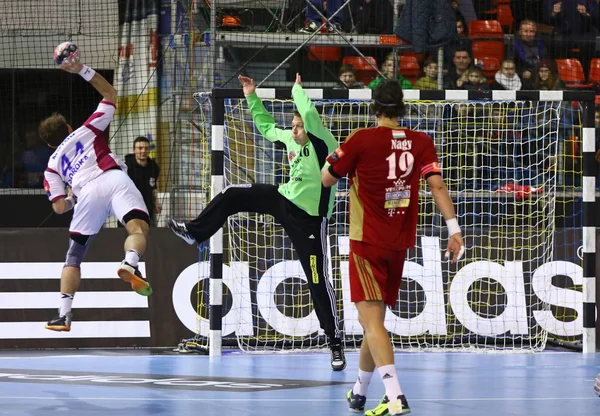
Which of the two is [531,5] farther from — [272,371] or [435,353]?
[272,371]

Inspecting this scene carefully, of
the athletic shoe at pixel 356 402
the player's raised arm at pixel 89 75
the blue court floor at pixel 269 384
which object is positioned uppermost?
the player's raised arm at pixel 89 75

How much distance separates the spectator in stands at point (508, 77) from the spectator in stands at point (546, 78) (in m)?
0.33

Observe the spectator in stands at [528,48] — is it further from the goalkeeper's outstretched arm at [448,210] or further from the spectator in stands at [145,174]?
the goalkeeper's outstretched arm at [448,210]

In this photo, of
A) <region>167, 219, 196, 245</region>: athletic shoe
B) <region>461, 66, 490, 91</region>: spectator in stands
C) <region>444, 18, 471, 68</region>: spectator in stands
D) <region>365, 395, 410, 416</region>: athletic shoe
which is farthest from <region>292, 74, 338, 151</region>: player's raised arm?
<region>444, 18, 471, 68</region>: spectator in stands

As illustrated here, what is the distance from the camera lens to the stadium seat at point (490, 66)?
55.7 feet

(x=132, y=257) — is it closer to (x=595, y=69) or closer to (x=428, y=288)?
(x=428, y=288)

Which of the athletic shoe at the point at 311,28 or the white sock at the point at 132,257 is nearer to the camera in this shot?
the white sock at the point at 132,257

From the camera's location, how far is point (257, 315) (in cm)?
1255

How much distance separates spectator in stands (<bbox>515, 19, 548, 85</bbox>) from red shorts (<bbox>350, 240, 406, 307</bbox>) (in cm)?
990

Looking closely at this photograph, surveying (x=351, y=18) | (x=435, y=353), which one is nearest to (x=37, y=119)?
(x=351, y=18)

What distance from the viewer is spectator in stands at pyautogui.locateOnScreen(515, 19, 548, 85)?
55.7ft

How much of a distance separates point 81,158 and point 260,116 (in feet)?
6.94

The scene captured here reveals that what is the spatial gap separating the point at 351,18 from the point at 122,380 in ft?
28.8

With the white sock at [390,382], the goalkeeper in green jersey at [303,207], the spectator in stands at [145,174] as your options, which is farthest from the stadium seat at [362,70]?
the white sock at [390,382]
